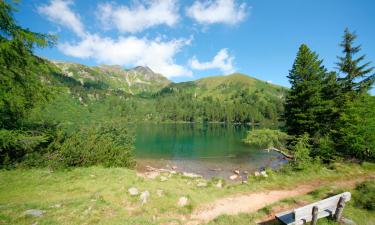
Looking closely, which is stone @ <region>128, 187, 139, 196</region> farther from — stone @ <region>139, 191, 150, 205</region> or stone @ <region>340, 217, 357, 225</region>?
stone @ <region>340, 217, 357, 225</region>

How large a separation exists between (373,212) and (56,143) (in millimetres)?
20875

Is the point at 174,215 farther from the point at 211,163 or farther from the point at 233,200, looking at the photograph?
the point at 211,163

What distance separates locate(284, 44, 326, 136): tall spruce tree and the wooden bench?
1850cm

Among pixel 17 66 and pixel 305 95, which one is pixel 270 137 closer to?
pixel 305 95

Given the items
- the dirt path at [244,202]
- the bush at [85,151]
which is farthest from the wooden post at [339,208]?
the bush at [85,151]

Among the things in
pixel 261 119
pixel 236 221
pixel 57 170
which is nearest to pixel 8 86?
pixel 57 170

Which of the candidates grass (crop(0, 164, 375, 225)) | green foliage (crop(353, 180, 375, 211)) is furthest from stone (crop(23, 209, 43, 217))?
green foliage (crop(353, 180, 375, 211))

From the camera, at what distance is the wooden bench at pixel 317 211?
633 centimetres

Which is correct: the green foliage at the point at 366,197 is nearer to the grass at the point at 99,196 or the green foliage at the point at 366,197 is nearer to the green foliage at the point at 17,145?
the grass at the point at 99,196

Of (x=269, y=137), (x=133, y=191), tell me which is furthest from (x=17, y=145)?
(x=269, y=137)

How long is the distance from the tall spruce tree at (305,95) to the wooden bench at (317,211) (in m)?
18.5

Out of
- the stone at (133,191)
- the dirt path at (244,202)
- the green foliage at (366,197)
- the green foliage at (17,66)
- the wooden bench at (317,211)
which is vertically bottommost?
the dirt path at (244,202)

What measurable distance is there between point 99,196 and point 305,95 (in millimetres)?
23728

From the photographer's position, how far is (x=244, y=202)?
11273mm
